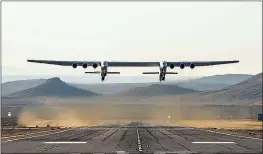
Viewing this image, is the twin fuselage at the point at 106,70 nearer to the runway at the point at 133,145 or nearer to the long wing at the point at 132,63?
the long wing at the point at 132,63

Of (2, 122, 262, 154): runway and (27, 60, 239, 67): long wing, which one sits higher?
(27, 60, 239, 67): long wing

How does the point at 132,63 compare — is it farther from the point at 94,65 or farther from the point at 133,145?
the point at 133,145

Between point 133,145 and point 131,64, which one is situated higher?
point 131,64

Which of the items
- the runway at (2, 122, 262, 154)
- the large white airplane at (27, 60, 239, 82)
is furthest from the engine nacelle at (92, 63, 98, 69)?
the runway at (2, 122, 262, 154)

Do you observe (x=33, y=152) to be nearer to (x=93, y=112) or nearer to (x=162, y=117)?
(x=93, y=112)

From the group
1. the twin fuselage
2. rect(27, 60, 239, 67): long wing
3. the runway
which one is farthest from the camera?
rect(27, 60, 239, 67): long wing

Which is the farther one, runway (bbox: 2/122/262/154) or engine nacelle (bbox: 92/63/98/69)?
engine nacelle (bbox: 92/63/98/69)

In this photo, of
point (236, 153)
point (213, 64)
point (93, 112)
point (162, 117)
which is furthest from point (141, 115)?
point (236, 153)

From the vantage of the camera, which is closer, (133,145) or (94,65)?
(133,145)

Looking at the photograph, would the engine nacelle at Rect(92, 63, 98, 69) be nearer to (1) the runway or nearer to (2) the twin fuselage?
(2) the twin fuselage

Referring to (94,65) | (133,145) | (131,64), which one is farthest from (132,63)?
(133,145)

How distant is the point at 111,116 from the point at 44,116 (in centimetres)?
2297

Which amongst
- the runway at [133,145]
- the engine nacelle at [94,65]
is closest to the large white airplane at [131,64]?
the engine nacelle at [94,65]

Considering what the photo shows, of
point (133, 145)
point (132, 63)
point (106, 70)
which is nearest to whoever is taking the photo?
point (133, 145)
